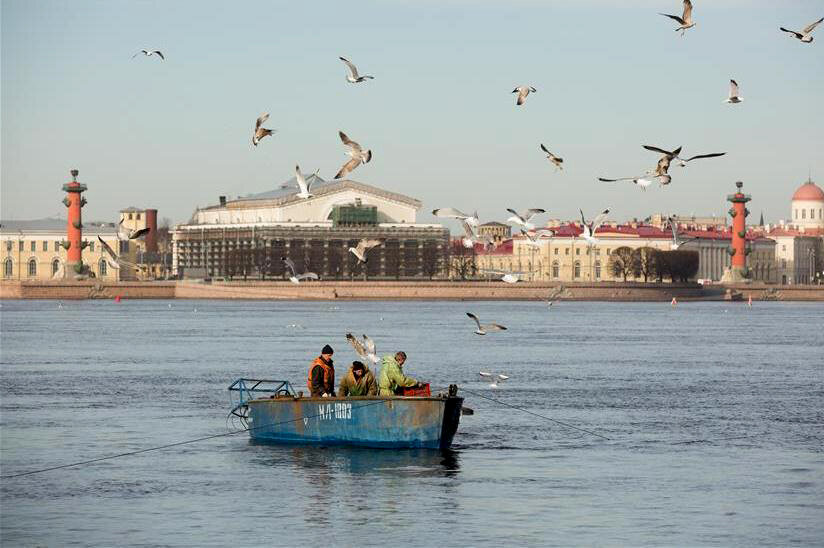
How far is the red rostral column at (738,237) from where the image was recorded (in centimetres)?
16438

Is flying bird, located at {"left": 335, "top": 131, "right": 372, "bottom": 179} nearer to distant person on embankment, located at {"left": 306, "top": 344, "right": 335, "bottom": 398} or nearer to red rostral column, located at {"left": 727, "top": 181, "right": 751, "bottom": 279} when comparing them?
distant person on embankment, located at {"left": 306, "top": 344, "right": 335, "bottom": 398}

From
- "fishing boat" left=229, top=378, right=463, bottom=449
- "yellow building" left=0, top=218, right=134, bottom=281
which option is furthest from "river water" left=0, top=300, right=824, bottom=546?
"yellow building" left=0, top=218, right=134, bottom=281

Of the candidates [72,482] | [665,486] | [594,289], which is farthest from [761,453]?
[594,289]

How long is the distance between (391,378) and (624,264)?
134 m

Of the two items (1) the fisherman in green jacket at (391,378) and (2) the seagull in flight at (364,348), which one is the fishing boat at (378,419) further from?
(2) the seagull in flight at (364,348)

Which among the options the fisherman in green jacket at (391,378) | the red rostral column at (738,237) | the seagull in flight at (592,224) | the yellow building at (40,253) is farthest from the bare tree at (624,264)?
the fisherman in green jacket at (391,378)

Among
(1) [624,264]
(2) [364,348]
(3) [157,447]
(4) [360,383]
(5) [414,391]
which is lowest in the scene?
(3) [157,447]

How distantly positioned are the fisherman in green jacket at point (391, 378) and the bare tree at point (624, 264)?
129623 mm

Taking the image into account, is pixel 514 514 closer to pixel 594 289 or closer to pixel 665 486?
pixel 665 486

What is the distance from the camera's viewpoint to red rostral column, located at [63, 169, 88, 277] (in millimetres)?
144750

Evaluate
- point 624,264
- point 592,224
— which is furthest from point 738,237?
point 592,224

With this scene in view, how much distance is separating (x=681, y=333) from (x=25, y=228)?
99679 millimetres

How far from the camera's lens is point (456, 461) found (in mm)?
27219

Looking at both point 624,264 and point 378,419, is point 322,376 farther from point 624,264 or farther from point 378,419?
point 624,264
